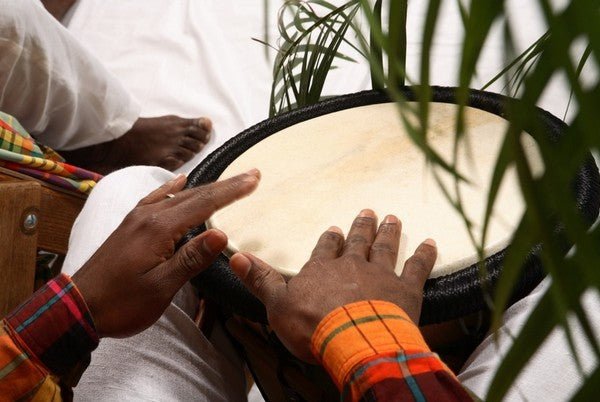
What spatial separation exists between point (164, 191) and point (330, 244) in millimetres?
241

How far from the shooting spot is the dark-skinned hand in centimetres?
69

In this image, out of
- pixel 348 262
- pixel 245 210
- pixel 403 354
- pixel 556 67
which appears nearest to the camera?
pixel 556 67

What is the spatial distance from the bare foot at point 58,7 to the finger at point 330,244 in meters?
1.55

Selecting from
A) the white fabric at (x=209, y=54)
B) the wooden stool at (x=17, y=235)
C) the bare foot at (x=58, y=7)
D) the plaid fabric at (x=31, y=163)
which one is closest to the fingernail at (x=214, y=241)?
the wooden stool at (x=17, y=235)

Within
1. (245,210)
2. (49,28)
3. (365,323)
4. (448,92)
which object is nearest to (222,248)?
(245,210)

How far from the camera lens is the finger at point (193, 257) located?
690 mm

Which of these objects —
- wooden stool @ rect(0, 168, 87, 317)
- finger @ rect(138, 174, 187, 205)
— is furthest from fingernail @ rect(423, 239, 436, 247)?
wooden stool @ rect(0, 168, 87, 317)

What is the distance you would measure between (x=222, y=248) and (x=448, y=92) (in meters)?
0.38

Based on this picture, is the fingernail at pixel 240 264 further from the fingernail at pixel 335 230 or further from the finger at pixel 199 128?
the finger at pixel 199 128

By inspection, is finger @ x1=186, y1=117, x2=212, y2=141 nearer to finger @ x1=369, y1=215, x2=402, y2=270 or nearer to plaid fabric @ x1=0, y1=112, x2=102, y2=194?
plaid fabric @ x1=0, y1=112, x2=102, y2=194

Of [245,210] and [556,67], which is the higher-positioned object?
[556,67]

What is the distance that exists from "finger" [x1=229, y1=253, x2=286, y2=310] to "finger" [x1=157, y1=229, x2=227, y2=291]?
37mm

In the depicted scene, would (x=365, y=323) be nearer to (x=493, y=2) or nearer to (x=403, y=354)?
A: (x=403, y=354)

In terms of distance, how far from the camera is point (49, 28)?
4.64 feet
